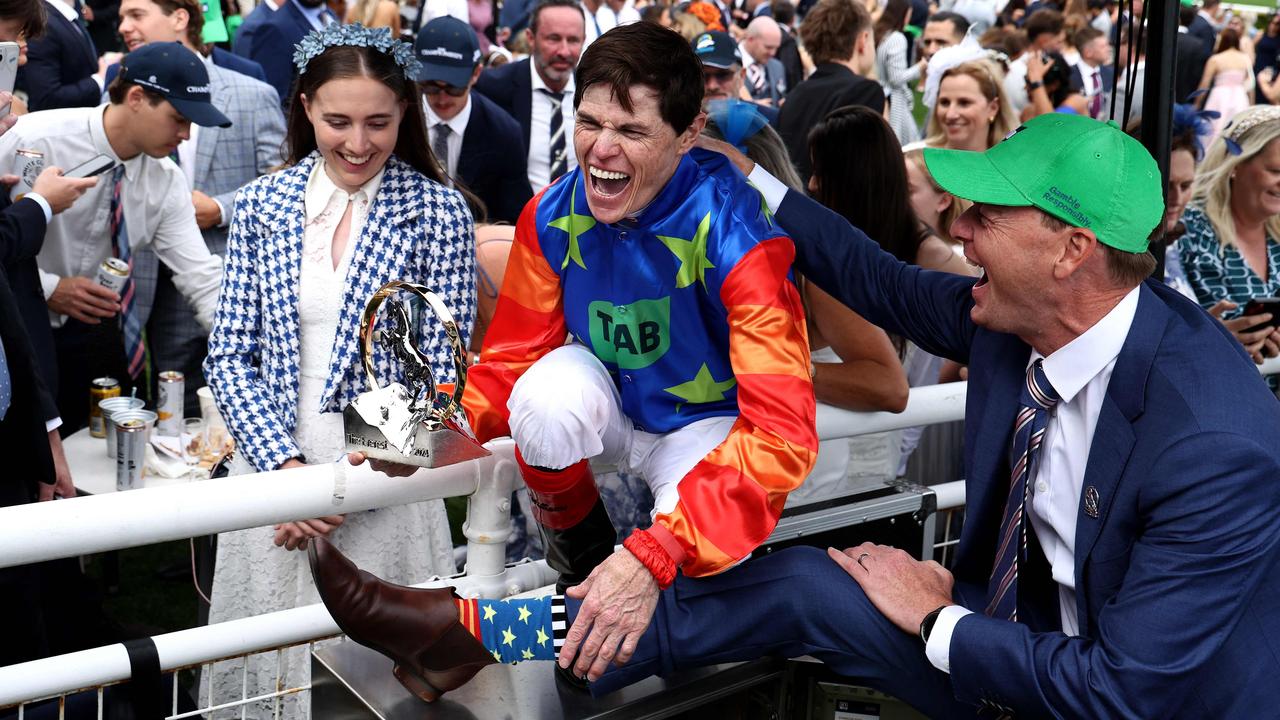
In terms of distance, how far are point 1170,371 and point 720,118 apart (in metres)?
1.27

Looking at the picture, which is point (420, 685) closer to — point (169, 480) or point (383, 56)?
point (383, 56)

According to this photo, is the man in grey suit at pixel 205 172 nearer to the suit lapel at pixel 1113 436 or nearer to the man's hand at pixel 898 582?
the man's hand at pixel 898 582

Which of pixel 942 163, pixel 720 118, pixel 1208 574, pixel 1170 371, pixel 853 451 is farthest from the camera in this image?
pixel 853 451

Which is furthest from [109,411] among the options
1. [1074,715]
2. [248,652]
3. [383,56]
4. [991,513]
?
[1074,715]

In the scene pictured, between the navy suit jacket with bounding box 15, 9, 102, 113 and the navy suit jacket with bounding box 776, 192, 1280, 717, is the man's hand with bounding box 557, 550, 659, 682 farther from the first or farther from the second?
the navy suit jacket with bounding box 15, 9, 102, 113

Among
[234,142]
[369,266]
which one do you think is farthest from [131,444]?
[234,142]

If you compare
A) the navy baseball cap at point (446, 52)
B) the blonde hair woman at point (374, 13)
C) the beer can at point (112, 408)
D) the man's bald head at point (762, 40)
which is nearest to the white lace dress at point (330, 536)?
the beer can at point (112, 408)

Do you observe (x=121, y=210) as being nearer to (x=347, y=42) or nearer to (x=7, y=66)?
(x=7, y=66)

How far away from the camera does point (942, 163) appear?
7.16 feet

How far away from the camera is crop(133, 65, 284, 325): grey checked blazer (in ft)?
16.2

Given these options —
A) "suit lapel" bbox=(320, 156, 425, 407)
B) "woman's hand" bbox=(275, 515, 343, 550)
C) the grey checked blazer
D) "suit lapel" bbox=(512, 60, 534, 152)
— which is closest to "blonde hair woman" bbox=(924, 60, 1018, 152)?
"suit lapel" bbox=(512, 60, 534, 152)

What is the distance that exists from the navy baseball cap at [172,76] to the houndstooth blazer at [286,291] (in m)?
1.38

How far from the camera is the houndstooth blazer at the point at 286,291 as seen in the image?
2.65 meters

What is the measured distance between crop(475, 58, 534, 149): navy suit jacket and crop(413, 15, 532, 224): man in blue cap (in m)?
0.64
